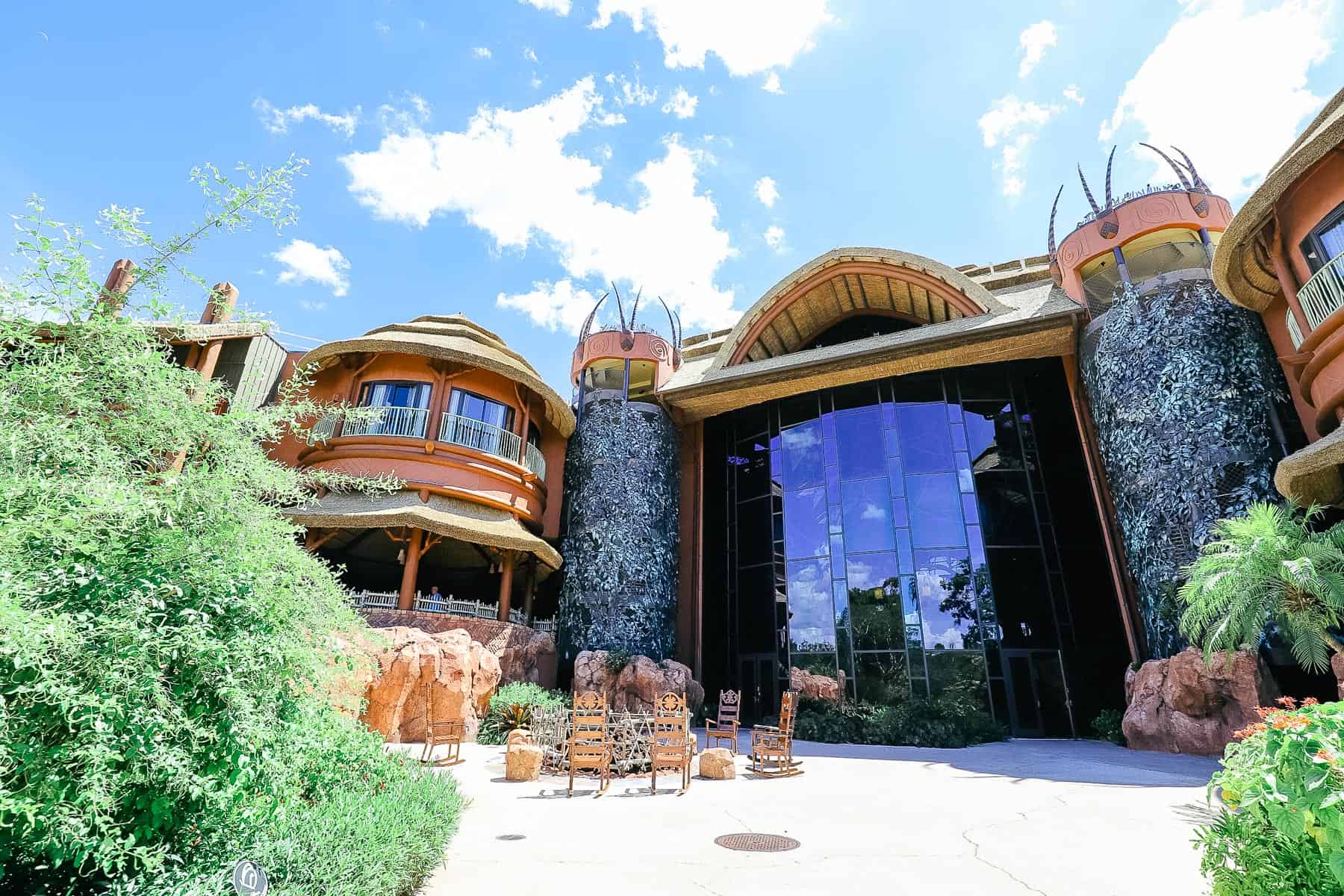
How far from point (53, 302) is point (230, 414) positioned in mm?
1340

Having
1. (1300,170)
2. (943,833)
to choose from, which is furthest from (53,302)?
(1300,170)

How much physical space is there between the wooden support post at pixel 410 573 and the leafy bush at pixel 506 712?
302 centimetres

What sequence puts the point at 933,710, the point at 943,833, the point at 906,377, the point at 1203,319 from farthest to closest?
the point at 906,377 → the point at 933,710 → the point at 1203,319 → the point at 943,833

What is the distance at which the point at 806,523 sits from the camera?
733 inches

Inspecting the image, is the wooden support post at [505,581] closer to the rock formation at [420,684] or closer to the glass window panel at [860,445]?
the rock formation at [420,684]

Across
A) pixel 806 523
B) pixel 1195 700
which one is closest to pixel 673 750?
pixel 1195 700

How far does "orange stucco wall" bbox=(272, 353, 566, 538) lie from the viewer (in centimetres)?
1614

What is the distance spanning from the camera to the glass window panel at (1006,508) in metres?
16.7

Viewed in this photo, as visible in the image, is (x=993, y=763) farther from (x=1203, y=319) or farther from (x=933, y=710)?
(x=1203, y=319)

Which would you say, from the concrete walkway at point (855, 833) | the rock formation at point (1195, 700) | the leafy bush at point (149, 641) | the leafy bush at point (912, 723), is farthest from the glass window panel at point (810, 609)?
the leafy bush at point (149, 641)

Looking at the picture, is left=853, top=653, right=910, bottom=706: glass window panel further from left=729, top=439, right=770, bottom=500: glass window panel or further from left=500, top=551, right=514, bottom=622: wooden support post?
left=500, top=551, right=514, bottom=622: wooden support post

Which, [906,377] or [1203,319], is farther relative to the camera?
[906,377]

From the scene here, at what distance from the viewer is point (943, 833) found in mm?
6410

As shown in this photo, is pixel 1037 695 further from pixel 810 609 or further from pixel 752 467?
pixel 752 467
